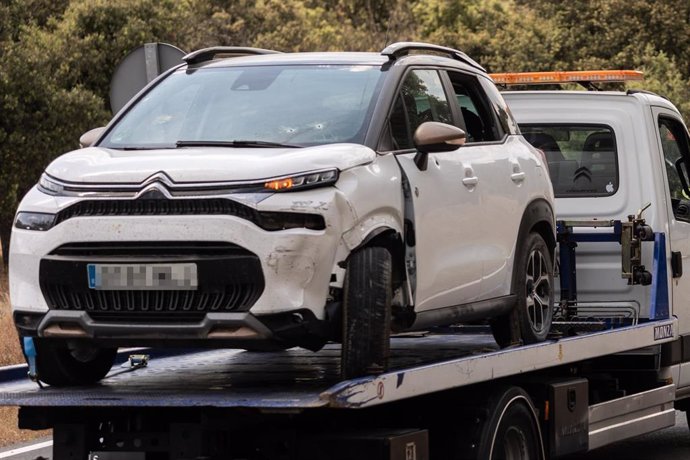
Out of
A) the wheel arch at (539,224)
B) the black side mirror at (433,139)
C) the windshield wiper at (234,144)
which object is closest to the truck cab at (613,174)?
the wheel arch at (539,224)

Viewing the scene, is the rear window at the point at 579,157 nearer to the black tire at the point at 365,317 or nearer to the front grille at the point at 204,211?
the black tire at the point at 365,317

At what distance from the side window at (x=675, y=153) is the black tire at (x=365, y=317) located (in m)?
4.58

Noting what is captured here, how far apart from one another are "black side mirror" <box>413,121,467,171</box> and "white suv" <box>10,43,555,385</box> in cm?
1

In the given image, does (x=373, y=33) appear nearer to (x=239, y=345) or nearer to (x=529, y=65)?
(x=529, y=65)

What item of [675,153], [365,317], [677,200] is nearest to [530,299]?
[365,317]

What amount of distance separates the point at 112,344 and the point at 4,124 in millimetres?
20021

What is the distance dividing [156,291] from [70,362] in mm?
918

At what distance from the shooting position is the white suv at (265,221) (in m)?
6.32

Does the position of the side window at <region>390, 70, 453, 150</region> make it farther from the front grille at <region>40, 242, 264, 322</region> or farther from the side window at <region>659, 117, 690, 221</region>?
the side window at <region>659, 117, 690, 221</region>

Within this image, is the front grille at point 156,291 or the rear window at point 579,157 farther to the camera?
the rear window at point 579,157

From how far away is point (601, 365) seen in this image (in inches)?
384

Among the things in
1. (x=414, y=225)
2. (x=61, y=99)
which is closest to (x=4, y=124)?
(x=61, y=99)

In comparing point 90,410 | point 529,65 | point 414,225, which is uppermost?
point 414,225

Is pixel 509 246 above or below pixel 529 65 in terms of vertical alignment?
above
